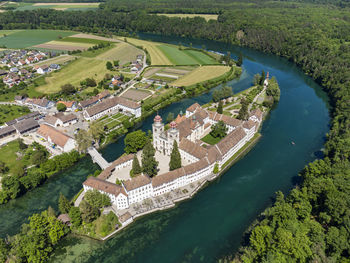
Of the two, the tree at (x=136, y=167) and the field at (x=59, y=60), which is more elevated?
the tree at (x=136, y=167)

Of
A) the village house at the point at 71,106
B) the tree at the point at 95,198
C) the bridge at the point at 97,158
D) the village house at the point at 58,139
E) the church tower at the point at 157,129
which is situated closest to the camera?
the tree at the point at 95,198

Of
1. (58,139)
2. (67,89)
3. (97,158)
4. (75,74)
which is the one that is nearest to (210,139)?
(97,158)

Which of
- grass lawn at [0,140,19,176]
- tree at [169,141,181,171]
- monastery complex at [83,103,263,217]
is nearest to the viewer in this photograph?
monastery complex at [83,103,263,217]

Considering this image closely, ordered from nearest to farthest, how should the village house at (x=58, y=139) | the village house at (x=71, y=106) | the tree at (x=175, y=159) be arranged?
the tree at (x=175, y=159) → the village house at (x=58, y=139) → the village house at (x=71, y=106)

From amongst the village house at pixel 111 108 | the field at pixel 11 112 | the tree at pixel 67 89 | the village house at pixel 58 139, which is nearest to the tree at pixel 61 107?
the village house at pixel 111 108

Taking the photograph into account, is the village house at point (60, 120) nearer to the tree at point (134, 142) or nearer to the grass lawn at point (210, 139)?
the tree at point (134, 142)

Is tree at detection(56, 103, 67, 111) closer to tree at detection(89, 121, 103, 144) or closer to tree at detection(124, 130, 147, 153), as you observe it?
tree at detection(89, 121, 103, 144)

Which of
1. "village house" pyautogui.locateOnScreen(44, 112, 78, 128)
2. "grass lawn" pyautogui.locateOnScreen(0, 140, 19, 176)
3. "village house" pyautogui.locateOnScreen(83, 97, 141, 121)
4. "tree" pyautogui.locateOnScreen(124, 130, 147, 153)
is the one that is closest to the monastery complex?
"tree" pyautogui.locateOnScreen(124, 130, 147, 153)
